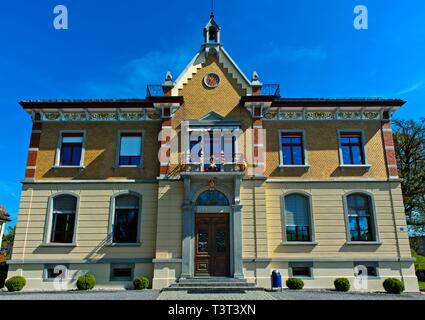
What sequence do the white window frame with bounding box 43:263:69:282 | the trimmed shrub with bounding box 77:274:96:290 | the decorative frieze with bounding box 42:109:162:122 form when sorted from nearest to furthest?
1. the trimmed shrub with bounding box 77:274:96:290
2. the white window frame with bounding box 43:263:69:282
3. the decorative frieze with bounding box 42:109:162:122

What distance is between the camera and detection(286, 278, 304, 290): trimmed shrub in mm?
16188

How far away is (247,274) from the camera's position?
16641mm

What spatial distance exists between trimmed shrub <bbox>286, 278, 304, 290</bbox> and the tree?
15276mm

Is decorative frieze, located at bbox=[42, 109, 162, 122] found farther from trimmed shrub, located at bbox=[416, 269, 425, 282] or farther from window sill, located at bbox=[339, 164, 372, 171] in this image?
trimmed shrub, located at bbox=[416, 269, 425, 282]

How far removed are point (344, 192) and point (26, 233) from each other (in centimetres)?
1771

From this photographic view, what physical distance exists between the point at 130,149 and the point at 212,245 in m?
7.29

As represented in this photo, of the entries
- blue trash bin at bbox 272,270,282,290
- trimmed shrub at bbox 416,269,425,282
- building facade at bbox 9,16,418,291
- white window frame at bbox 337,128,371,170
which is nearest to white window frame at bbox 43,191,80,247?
building facade at bbox 9,16,418,291

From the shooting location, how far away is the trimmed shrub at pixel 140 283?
16172 millimetres

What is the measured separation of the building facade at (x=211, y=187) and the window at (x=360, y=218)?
0.06 metres

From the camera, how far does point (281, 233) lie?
58.1 ft

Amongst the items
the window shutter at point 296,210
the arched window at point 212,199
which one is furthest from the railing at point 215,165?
the window shutter at point 296,210

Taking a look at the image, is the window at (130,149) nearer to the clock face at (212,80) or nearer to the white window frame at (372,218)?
the clock face at (212,80)

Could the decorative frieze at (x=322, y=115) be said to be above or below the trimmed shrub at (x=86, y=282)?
above
